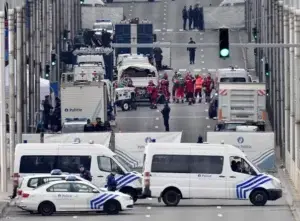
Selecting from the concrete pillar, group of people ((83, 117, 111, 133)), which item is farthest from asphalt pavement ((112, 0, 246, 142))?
the concrete pillar

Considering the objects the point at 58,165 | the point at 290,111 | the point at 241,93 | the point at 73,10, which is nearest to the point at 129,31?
the point at 73,10

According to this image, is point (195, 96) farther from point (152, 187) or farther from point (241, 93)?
point (152, 187)

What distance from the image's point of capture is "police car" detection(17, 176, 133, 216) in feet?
221

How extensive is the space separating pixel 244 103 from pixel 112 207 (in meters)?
23.5

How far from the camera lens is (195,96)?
348 feet

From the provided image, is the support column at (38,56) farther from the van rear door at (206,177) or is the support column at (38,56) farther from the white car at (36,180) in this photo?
the white car at (36,180)

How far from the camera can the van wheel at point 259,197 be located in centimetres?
7094

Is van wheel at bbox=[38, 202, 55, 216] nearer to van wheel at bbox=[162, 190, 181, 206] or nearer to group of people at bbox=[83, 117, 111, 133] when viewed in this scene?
van wheel at bbox=[162, 190, 181, 206]

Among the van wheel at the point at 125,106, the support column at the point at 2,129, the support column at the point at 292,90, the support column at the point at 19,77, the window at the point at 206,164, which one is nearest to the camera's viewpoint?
the window at the point at 206,164

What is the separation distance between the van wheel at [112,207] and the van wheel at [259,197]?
5.42 m

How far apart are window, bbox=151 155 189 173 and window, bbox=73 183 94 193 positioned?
11.8ft

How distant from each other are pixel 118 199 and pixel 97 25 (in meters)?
66.3

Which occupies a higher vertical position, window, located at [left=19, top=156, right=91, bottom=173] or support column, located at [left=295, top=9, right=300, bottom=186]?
support column, located at [left=295, top=9, right=300, bottom=186]

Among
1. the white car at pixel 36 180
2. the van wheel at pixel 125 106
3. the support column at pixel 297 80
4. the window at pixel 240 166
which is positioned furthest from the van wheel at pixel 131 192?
the van wheel at pixel 125 106
